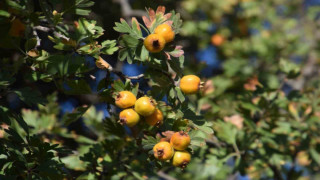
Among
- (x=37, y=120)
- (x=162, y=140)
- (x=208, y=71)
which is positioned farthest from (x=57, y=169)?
(x=208, y=71)

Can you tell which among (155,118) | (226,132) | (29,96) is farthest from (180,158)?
(226,132)

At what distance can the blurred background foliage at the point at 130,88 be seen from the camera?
56.0 inches

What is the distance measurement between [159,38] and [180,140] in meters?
0.41

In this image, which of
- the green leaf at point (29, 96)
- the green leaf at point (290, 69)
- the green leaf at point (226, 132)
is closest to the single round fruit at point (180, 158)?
the green leaf at point (29, 96)

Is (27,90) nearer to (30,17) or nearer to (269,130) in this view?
(30,17)

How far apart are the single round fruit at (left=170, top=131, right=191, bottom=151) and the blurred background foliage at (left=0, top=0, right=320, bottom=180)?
8 cm

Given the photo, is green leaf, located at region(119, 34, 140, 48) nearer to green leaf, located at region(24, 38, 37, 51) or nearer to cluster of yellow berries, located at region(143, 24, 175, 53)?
cluster of yellow berries, located at region(143, 24, 175, 53)

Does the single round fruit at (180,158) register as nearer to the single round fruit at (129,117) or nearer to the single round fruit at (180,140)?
the single round fruit at (180,140)

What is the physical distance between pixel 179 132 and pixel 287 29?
4121 millimetres

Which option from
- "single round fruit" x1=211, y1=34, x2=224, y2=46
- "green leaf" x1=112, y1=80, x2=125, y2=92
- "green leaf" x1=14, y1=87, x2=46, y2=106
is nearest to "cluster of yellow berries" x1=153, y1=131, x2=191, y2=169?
"green leaf" x1=112, y1=80, x2=125, y2=92

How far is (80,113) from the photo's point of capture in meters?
1.54

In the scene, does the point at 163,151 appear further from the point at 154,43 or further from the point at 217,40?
the point at 217,40

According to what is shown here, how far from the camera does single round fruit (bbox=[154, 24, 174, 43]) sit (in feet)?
4.52

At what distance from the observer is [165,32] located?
4.51ft
